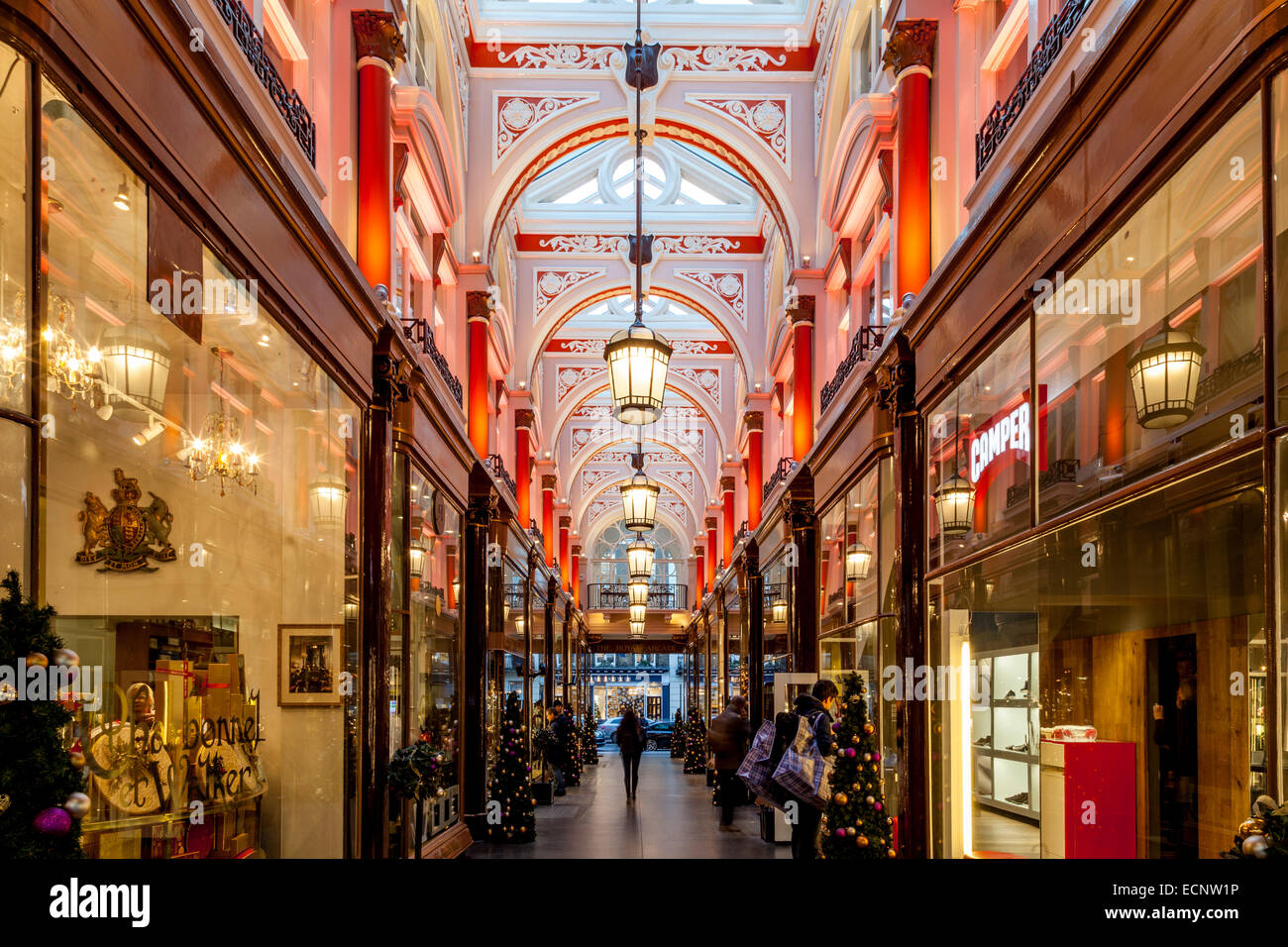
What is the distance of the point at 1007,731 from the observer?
236 inches

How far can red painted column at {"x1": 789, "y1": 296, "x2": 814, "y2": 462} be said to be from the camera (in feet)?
48.3

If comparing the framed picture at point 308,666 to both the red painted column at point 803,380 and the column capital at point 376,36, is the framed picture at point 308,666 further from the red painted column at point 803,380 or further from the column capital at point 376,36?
the red painted column at point 803,380

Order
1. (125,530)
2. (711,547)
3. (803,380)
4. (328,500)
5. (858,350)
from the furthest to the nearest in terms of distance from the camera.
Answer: (711,547) → (803,380) → (858,350) → (328,500) → (125,530)

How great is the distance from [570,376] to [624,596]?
19.4 meters

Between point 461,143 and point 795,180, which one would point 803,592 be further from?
point 461,143

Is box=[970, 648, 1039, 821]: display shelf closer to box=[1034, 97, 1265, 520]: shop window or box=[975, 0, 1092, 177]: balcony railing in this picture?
box=[1034, 97, 1265, 520]: shop window

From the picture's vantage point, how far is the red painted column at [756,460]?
20.5m

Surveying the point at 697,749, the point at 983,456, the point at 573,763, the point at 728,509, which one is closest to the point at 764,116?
the point at 983,456

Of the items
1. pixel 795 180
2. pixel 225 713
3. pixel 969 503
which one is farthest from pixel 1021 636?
pixel 795 180

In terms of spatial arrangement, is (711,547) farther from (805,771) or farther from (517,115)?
(805,771)

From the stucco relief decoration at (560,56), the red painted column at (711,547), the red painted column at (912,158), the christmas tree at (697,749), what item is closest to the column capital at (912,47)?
the red painted column at (912,158)

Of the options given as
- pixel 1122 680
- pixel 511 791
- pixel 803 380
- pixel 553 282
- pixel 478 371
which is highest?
pixel 553 282

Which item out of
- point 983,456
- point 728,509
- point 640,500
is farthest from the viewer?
point 728,509

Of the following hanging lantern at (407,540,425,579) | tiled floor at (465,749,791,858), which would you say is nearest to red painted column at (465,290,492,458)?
hanging lantern at (407,540,425,579)
